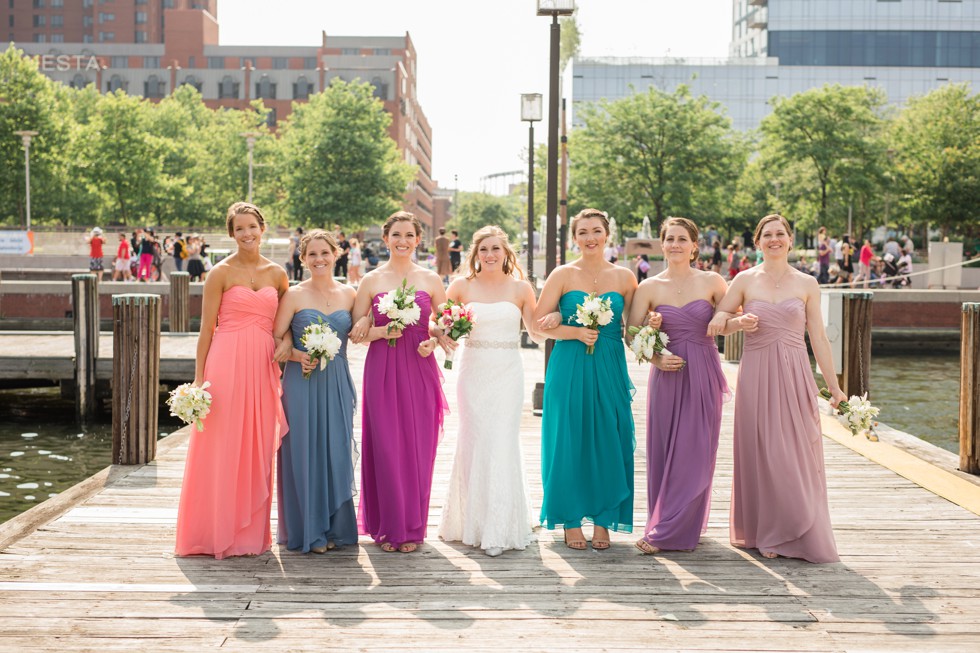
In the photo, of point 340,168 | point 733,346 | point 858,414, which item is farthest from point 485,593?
point 340,168

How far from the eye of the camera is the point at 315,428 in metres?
6.93

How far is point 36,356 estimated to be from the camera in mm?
17281

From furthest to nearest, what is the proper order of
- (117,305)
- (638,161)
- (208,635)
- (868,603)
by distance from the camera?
1. (638,161)
2. (117,305)
3. (868,603)
4. (208,635)

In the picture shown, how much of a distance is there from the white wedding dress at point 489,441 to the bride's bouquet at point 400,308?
50cm

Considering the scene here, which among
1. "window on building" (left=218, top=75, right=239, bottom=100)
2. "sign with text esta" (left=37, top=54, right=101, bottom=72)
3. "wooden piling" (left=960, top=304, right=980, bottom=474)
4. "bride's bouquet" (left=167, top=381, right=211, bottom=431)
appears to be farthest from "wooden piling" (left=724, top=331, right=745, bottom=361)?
"sign with text esta" (left=37, top=54, right=101, bottom=72)

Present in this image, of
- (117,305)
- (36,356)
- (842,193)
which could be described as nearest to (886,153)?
(842,193)

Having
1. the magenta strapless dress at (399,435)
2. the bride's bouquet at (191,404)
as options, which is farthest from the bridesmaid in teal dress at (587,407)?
the bride's bouquet at (191,404)

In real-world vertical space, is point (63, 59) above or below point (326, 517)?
above

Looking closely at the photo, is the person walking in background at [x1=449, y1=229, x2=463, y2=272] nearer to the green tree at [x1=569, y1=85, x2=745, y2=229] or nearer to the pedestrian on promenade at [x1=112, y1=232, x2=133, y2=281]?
the pedestrian on promenade at [x1=112, y1=232, x2=133, y2=281]

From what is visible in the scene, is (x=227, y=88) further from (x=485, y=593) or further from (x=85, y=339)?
(x=485, y=593)

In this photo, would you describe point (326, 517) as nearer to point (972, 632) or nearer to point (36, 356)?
point (972, 632)

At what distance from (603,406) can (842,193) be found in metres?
51.7

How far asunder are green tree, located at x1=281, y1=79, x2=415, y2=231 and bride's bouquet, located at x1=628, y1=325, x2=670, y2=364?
179 feet

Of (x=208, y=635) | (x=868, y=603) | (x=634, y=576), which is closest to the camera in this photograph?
(x=208, y=635)
